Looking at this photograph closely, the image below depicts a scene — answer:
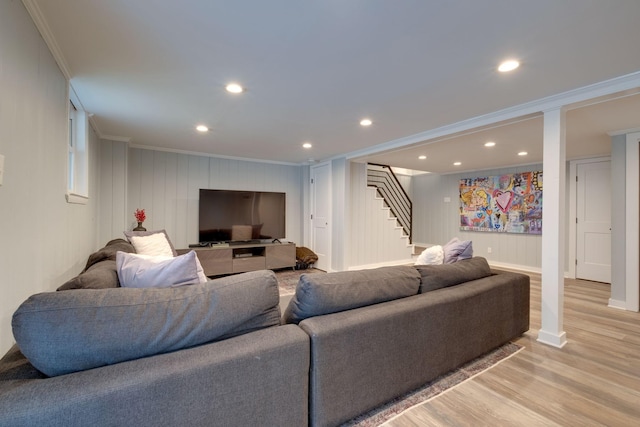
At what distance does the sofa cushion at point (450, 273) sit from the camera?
1973 millimetres

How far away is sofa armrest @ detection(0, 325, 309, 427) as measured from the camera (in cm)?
83

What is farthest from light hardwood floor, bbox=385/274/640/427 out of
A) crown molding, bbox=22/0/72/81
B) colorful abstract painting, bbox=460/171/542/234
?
colorful abstract painting, bbox=460/171/542/234

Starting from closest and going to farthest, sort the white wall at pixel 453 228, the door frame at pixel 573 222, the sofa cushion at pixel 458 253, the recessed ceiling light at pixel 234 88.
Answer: the recessed ceiling light at pixel 234 88 < the sofa cushion at pixel 458 253 < the door frame at pixel 573 222 < the white wall at pixel 453 228

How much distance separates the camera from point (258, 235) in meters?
5.32

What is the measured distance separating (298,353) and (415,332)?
80cm

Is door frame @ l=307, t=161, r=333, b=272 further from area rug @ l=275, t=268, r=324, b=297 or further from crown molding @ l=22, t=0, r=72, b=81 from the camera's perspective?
crown molding @ l=22, t=0, r=72, b=81

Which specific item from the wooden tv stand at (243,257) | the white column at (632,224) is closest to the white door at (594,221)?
the white column at (632,224)

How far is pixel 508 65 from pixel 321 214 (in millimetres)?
3968

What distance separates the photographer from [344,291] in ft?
5.15

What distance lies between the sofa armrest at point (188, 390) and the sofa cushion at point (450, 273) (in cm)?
106

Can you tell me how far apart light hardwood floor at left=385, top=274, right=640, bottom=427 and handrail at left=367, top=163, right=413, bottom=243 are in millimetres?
4041

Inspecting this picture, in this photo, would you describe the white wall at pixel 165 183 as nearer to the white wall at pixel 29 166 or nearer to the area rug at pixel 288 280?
the area rug at pixel 288 280

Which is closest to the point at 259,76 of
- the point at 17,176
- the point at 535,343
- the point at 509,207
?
the point at 17,176

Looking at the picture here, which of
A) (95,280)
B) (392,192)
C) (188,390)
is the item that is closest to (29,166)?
(95,280)
